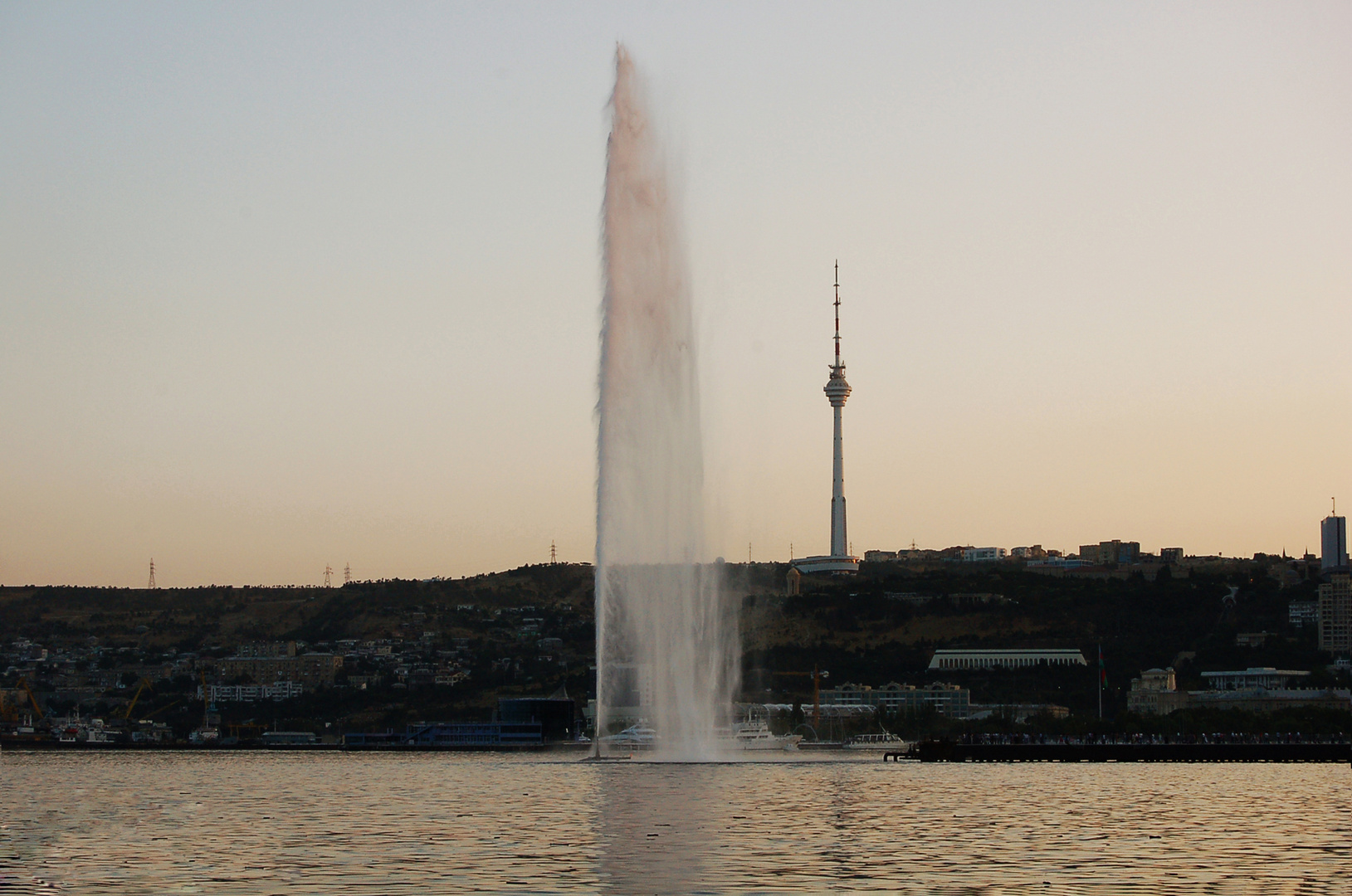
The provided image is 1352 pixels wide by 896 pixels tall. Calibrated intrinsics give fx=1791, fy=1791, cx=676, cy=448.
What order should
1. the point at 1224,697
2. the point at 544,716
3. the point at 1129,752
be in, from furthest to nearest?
the point at 544,716
the point at 1224,697
the point at 1129,752

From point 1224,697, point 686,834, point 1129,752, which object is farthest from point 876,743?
point 686,834

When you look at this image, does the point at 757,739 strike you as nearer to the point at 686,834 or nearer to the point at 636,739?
the point at 636,739

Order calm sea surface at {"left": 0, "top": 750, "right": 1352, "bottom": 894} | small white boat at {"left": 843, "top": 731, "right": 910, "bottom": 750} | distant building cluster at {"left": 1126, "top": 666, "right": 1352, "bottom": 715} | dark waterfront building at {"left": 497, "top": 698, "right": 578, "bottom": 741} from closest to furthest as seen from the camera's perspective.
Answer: calm sea surface at {"left": 0, "top": 750, "right": 1352, "bottom": 894}
small white boat at {"left": 843, "top": 731, "right": 910, "bottom": 750}
distant building cluster at {"left": 1126, "top": 666, "right": 1352, "bottom": 715}
dark waterfront building at {"left": 497, "top": 698, "right": 578, "bottom": 741}

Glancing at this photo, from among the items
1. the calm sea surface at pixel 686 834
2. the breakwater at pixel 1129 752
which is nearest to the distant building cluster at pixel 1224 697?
the breakwater at pixel 1129 752

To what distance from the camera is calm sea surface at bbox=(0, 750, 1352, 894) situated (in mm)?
41125

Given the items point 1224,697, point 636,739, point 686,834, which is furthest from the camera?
point 1224,697

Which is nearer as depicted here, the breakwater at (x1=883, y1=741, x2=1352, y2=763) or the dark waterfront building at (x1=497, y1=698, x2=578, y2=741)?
the breakwater at (x1=883, y1=741, x2=1352, y2=763)

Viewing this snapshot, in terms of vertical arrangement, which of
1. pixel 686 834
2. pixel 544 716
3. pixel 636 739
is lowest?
pixel 544 716

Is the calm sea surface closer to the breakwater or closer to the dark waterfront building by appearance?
the breakwater

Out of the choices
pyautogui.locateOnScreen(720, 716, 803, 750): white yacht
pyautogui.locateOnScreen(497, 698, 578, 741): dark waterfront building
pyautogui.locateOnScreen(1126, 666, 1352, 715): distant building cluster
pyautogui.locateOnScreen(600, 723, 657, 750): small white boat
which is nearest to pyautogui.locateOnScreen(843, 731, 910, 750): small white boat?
pyautogui.locateOnScreen(720, 716, 803, 750): white yacht

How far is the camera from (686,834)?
51.8 m

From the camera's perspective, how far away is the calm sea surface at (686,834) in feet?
135

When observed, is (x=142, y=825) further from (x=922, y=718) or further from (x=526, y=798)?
(x=922, y=718)

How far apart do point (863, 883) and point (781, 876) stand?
209cm
